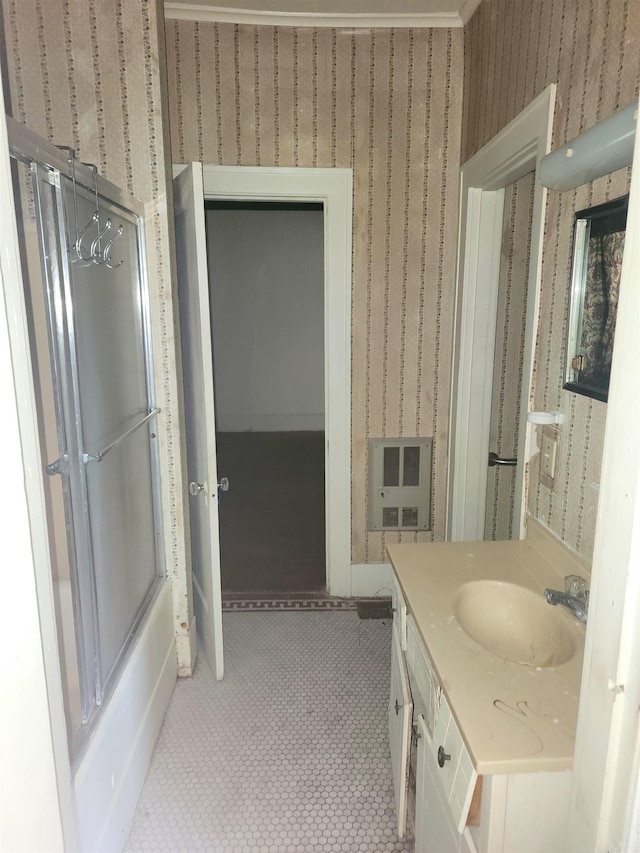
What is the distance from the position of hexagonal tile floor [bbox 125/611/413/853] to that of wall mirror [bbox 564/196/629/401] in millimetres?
1417

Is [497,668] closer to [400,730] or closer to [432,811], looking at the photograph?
[432,811]

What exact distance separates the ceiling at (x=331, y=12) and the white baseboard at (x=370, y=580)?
2564 mm

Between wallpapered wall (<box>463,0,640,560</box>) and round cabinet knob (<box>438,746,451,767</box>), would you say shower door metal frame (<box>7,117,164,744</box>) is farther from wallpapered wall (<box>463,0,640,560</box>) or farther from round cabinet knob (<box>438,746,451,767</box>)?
wallpapered wall (<box>463,0,640,560</box>)

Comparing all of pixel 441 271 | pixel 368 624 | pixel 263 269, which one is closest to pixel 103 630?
pixel 368 624

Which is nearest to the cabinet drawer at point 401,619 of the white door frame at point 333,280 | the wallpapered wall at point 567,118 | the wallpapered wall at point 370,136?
the wallpapered wall at point 567,118

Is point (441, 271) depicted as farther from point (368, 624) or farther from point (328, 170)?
point (368, 624)

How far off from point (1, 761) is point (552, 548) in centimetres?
140

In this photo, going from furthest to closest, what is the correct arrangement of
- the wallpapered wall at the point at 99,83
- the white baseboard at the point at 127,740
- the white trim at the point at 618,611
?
the wallpapered wall at the point at 99,83, the white baseboard at the point at 127,740, the white trim at the point at 618,611

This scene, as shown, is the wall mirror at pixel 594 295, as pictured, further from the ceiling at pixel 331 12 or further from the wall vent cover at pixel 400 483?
the ceiling at pixel 331 12

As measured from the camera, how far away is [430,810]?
4.13ft

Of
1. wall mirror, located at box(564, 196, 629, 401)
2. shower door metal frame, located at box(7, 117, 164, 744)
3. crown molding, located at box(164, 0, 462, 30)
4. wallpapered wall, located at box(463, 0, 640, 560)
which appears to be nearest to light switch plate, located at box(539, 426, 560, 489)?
wallpapered wall, located at box(463, 0, 640, 560)

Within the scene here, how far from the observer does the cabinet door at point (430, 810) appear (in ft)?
3.67

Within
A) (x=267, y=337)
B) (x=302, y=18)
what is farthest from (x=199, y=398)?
(x=267, y=337)

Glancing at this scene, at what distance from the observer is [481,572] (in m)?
1.53
